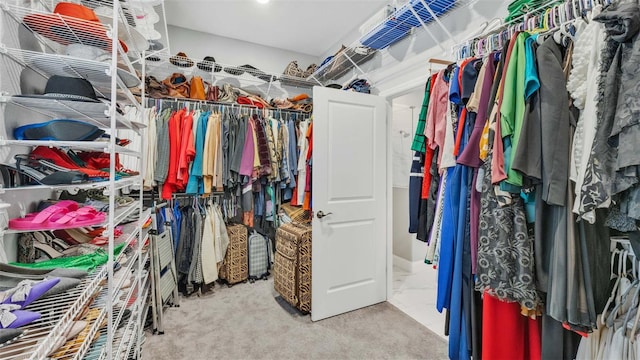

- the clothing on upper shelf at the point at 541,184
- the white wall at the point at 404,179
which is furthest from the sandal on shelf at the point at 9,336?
the white wall at the point at 404,179

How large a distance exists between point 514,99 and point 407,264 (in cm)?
270

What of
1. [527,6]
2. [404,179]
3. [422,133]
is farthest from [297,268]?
[527,6]

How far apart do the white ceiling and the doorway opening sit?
0.98 m

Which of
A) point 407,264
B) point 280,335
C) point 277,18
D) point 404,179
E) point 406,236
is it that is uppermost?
point 277,18

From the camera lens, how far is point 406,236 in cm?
341

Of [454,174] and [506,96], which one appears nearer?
[506,96]

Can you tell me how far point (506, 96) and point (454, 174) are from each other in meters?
0.39

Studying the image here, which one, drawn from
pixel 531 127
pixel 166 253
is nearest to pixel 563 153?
pixel 531 127

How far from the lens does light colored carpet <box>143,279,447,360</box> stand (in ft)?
5.98

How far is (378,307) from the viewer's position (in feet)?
7.99

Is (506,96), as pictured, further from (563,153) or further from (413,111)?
(413,111)

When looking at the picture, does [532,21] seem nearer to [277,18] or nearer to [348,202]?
[348,202]

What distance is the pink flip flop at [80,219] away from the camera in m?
0.89

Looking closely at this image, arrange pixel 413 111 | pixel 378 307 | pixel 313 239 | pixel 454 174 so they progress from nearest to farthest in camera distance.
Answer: pixel 454 174 → pixel 313 239 → pixel 378 307 → pixel 413 111
